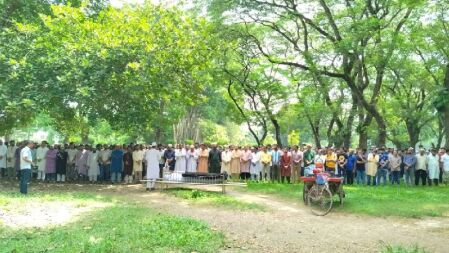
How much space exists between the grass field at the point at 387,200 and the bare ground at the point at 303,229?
2.07ft

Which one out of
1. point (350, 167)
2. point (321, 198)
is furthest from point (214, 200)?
point (350, 167)

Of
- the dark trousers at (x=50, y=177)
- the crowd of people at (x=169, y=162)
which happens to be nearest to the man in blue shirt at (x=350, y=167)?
the crowd of people at (x=169, y=162)

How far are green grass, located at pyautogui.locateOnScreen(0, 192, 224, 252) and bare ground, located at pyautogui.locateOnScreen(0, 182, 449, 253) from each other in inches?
24.7

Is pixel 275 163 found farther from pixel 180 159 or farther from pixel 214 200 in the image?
pixel 214 200

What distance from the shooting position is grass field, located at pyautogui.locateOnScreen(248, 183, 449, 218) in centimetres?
1248

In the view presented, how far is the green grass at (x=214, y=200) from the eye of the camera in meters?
13.1

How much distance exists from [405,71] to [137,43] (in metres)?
18.1

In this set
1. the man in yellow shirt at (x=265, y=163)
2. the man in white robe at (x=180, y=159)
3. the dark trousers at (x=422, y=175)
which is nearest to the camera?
the dark trousers at (x=422, y=175)

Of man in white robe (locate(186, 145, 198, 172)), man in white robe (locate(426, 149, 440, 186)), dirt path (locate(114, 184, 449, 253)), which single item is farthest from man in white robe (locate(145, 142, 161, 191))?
man in white robe (locate(426, 149, 440, 186))

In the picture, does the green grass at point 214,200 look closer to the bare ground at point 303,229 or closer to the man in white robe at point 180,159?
the bare ground at point 303,229

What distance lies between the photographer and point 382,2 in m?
21.5

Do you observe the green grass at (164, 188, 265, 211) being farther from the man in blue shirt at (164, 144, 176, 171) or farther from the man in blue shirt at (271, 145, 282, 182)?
the man in blue shirt at (271, 145, 282, 182)

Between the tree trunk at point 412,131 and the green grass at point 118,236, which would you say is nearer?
the green grass at point 118,236

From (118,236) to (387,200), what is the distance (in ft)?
30.3
